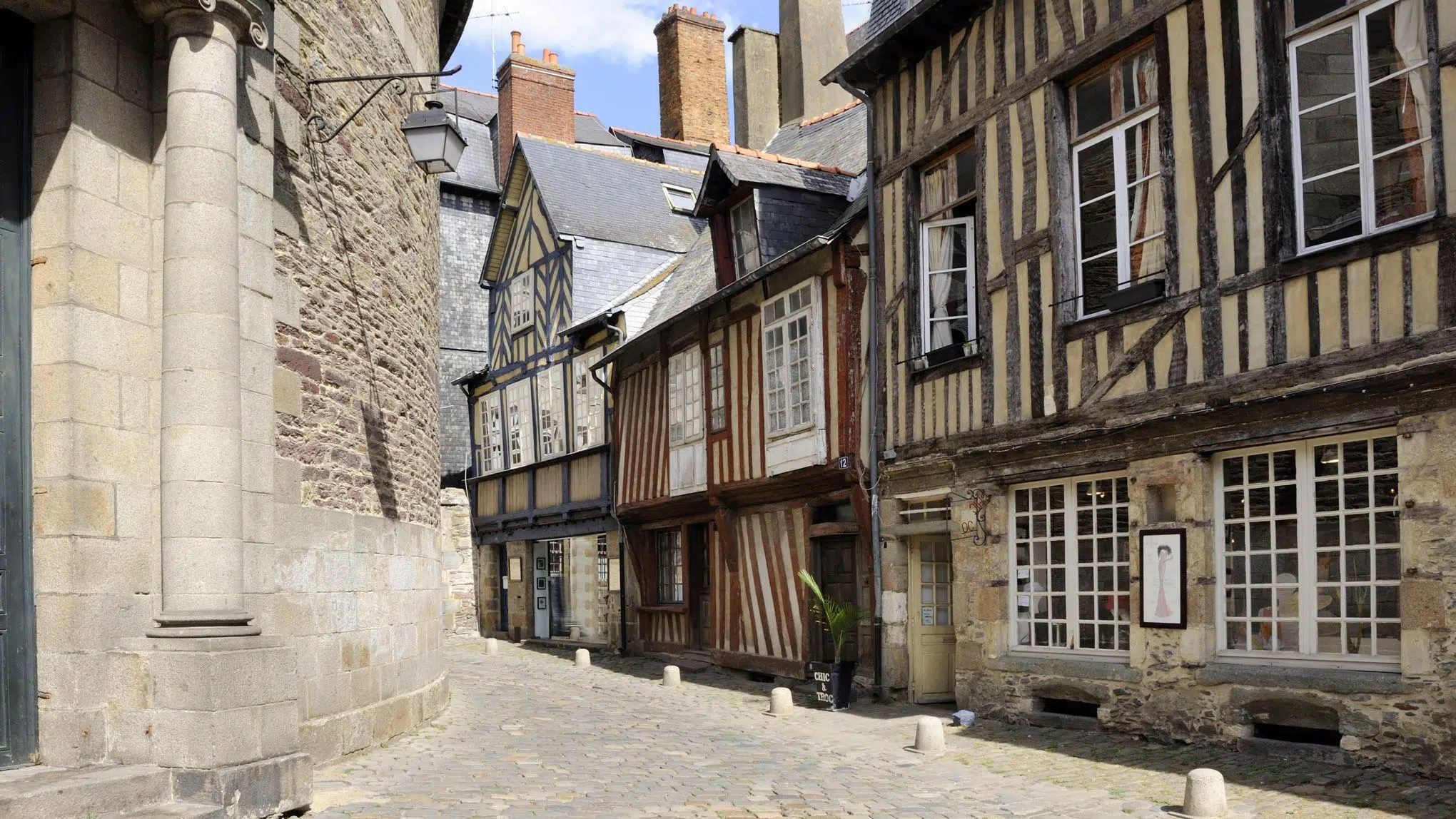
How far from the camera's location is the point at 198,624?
557 cm

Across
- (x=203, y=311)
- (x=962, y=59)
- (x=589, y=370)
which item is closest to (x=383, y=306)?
(x=203, y=311)

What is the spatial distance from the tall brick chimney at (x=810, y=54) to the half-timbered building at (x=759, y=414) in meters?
3.01

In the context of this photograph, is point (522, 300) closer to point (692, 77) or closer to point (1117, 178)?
point (692, 77)

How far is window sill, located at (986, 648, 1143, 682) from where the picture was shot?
26.8 feet

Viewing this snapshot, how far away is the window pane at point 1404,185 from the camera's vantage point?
6.29m

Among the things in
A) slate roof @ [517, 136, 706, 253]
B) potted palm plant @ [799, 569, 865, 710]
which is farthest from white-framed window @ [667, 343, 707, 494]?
slate roof @ [517, 136, 706, 253]

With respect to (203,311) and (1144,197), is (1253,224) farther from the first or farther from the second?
(203,311)

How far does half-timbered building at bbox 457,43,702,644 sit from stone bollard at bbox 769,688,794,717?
7128 mm

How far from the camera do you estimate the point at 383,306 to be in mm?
9211

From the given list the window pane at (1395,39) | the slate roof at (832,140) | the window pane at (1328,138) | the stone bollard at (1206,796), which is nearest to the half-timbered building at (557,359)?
the slate roof at (832,140)

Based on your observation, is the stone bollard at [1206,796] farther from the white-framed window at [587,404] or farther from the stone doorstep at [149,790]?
the white-framed window at [587,404]

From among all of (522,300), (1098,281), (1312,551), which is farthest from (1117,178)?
(522,300)

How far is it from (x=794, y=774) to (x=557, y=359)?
40.5 ft

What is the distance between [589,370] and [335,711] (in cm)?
985
